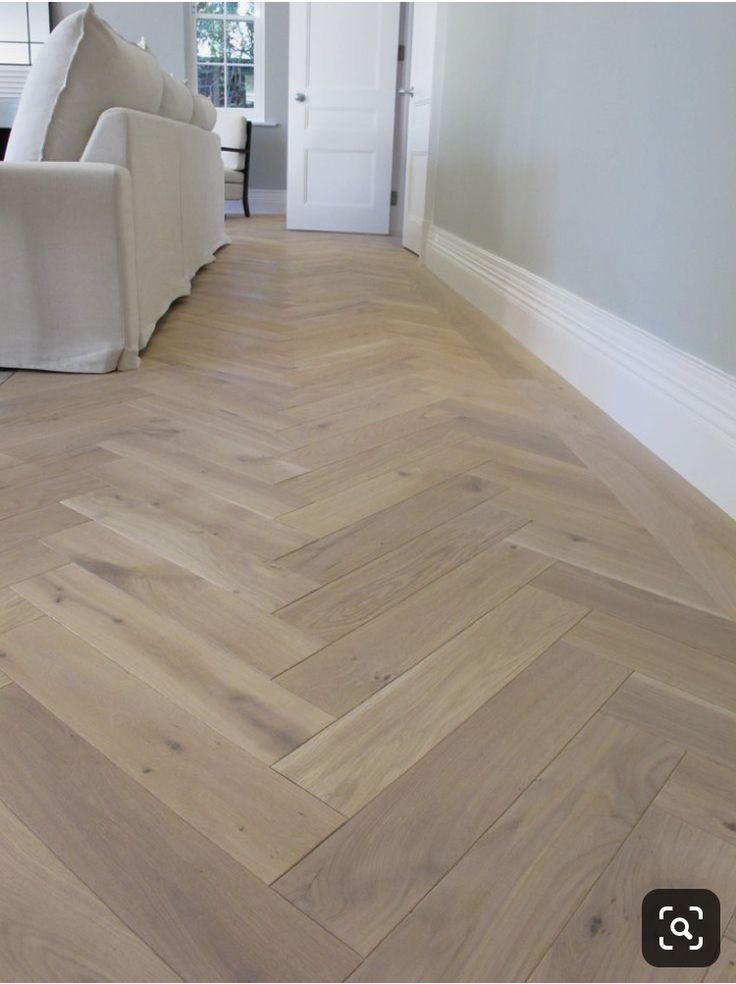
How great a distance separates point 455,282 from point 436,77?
1.29 m

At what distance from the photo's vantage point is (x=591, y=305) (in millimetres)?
1910

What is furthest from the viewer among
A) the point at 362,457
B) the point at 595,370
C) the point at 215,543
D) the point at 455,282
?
the point at 455,282

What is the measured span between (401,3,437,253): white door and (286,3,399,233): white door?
68 cm

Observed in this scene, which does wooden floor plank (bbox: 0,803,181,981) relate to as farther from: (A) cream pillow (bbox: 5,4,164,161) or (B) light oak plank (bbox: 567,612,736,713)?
(A) cream pillow (bbox: 5,4,164,161)

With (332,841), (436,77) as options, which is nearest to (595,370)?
(332,841)

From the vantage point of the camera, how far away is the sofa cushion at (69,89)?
1.87m

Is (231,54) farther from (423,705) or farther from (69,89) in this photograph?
(423,705)

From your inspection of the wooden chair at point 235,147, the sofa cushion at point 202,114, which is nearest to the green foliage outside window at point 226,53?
the wooden chair at point 235,147

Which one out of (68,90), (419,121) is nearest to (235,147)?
(419,121)

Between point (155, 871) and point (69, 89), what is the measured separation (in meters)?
1.84

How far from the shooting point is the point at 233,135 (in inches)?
261

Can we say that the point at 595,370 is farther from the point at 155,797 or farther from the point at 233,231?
the point at 233,231

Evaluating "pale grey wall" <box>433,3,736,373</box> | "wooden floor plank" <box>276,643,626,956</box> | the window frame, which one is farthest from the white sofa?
the window frame

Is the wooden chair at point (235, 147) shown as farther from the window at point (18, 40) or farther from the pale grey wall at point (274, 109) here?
the window at point (18, 40)
